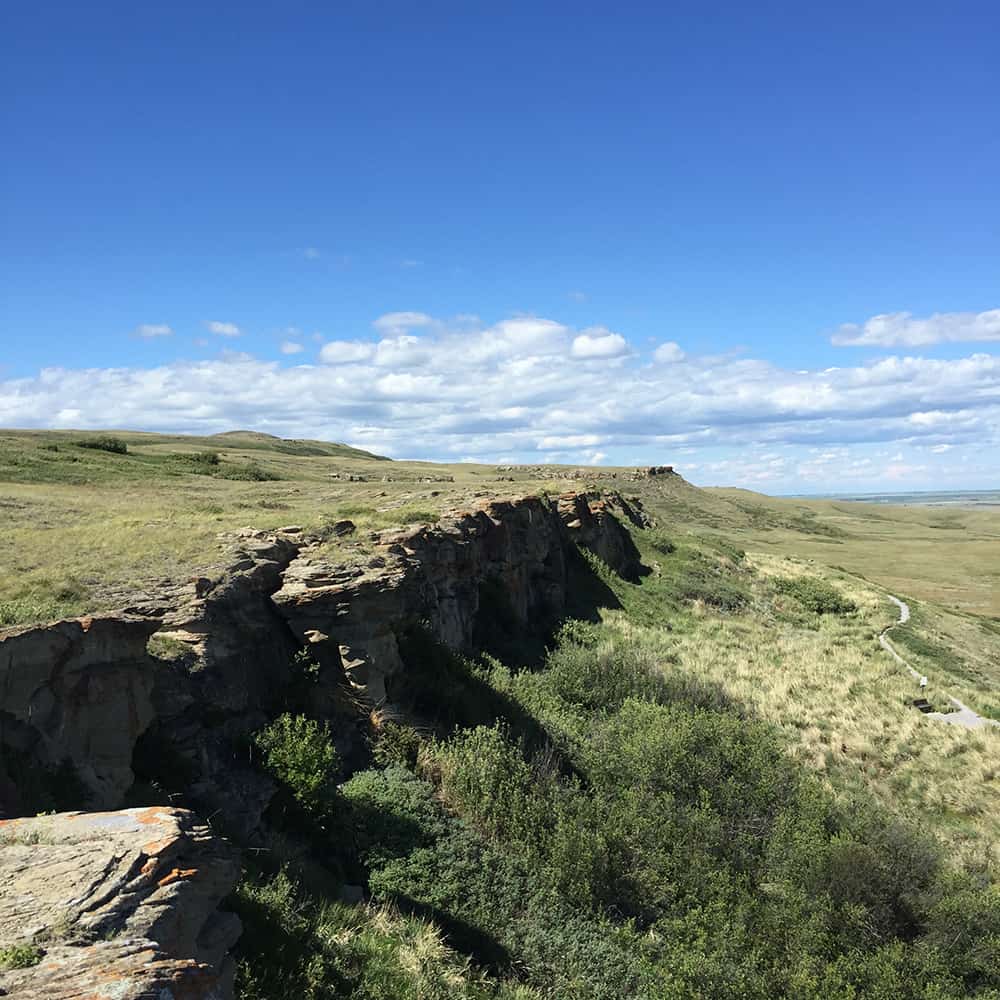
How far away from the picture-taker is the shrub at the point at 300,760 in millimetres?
9477

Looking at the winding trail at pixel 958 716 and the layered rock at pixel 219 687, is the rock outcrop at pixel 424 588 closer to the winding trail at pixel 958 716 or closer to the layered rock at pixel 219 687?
the layered rock at pixel 219 687

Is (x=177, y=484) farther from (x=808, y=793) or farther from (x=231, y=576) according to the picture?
(x=808, y=793)

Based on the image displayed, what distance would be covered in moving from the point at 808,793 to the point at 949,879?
2440 mm

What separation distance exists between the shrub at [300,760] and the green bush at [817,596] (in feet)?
113

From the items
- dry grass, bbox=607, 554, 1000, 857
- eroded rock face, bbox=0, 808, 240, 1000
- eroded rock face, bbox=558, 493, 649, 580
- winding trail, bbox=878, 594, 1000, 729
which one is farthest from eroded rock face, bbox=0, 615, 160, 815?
eroded rock face, bbox=558, 493, 649, 580

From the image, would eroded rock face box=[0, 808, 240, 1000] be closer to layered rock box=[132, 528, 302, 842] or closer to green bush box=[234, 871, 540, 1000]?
green bush box=[234, 871, 540, 1000]

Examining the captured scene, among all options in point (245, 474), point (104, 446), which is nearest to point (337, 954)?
point (245, 474)

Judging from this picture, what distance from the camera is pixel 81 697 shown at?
7984 millimetres

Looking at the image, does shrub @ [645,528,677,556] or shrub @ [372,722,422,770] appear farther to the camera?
shrub @ [645,528,677,556]

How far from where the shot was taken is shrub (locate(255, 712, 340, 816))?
31.1ft

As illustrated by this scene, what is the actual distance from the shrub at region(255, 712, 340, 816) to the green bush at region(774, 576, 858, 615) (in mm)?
34591

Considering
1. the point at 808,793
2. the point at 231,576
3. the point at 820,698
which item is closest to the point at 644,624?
the point at 820,698

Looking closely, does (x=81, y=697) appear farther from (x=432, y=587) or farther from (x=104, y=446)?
(x=104, y=446)

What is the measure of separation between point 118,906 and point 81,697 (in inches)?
158
